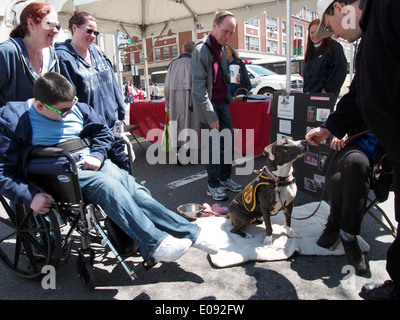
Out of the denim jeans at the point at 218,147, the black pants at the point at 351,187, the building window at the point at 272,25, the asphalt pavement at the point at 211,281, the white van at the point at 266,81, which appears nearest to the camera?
the asphalt pavement at the point at 211,281

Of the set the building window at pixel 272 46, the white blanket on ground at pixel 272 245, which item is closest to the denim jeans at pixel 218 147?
the white blanket on ground at pixel 272 245

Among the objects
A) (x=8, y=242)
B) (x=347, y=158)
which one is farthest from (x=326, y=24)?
(x=8, y=242)

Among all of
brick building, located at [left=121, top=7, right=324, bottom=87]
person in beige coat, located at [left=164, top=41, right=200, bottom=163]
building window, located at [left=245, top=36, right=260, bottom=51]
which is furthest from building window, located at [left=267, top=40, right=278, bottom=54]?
person in beige coat, located at [left=164, top=41, right=200, bottom=163]

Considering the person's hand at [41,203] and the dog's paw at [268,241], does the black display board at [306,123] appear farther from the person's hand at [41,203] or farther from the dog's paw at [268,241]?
the person's hand at [41,203]

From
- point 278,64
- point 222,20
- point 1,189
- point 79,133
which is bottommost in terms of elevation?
point 1,189

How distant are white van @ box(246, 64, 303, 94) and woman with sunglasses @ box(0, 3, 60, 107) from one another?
1358 cm

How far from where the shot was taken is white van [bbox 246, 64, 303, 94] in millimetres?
15430

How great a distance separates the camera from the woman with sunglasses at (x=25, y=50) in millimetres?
2475

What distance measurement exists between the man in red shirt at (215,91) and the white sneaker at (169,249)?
6.00 ft

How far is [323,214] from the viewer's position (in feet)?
11.1

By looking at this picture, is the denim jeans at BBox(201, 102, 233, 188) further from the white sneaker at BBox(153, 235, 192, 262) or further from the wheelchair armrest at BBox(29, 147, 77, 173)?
the wheelchair armrest at BBox(29, 147, 77, 173)

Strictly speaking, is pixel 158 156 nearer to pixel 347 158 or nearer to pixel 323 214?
pixel 323 214

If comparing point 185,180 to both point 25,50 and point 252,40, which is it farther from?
point 252,40
